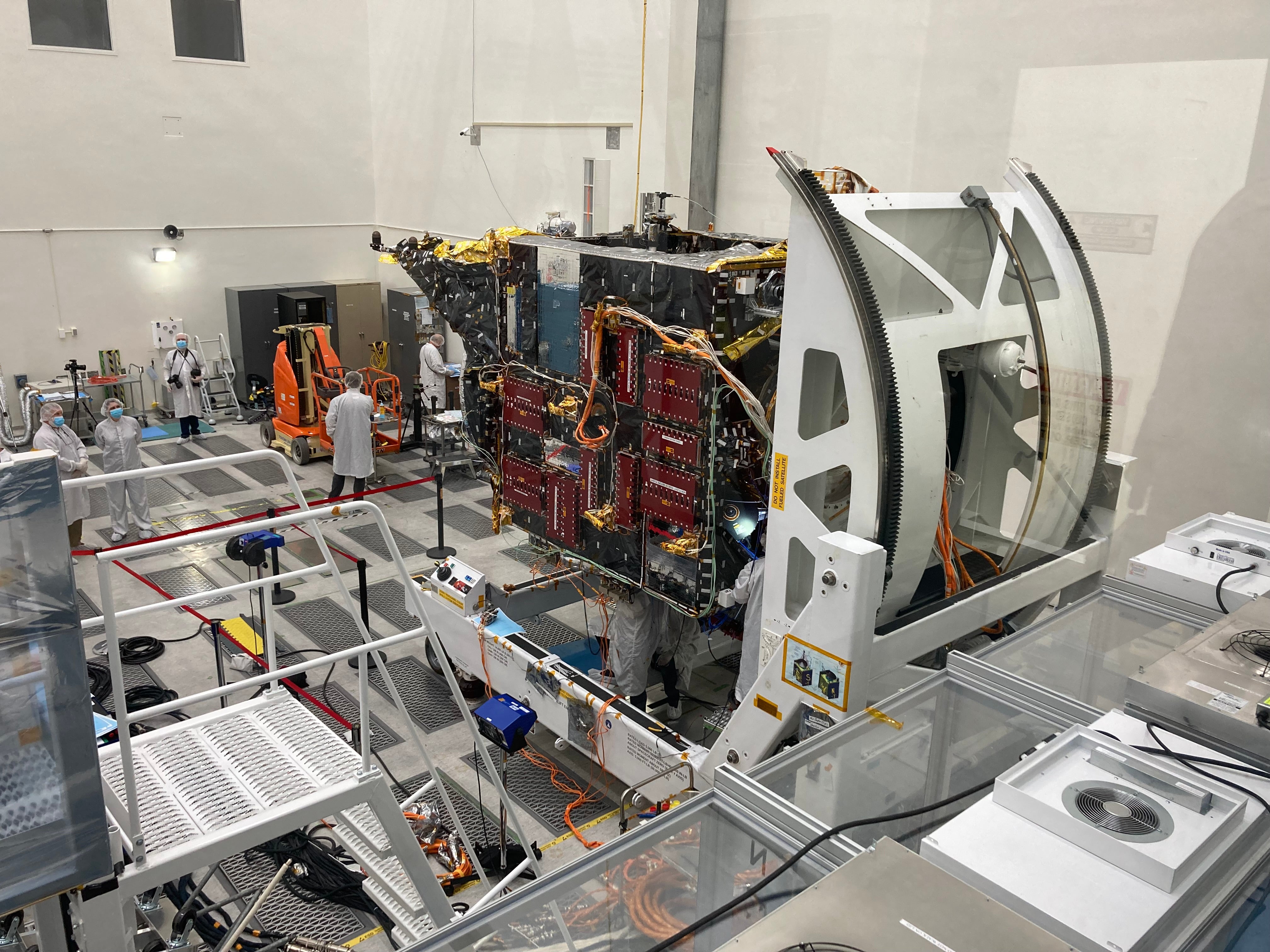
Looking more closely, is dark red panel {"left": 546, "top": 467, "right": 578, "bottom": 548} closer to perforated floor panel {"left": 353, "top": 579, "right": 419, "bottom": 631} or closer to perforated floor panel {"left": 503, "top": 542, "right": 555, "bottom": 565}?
perforated floor panel {"left": 353, "top": 579, "right": 419, "bottom": 631}

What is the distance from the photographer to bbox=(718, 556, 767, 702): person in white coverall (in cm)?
569

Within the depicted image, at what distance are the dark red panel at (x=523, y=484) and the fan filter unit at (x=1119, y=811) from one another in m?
4.95

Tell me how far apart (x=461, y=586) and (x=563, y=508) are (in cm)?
112

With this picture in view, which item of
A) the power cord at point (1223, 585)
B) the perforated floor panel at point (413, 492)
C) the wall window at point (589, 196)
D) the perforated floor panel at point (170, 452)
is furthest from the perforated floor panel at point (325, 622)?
the power cord at point (1223, 585)

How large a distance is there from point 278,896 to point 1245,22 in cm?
747

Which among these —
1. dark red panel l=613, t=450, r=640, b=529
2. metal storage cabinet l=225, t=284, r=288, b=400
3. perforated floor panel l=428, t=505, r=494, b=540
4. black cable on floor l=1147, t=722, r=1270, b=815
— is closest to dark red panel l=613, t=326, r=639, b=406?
dark red panel l=613, t=450, r=640, b=529

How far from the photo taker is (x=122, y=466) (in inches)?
412

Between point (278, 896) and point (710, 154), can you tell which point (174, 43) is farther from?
point (278, 896)

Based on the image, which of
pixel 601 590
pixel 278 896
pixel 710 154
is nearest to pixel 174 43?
pixel 710 154

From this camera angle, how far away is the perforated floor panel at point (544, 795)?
6.27 metres

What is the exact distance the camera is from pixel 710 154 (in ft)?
34.0

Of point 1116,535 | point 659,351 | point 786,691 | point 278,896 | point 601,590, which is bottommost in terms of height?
point 278,896

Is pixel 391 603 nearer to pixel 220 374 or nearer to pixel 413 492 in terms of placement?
pixel 413 492

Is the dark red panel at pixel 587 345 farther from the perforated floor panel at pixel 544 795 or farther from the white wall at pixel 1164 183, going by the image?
the white wall at pixel 1164 183
